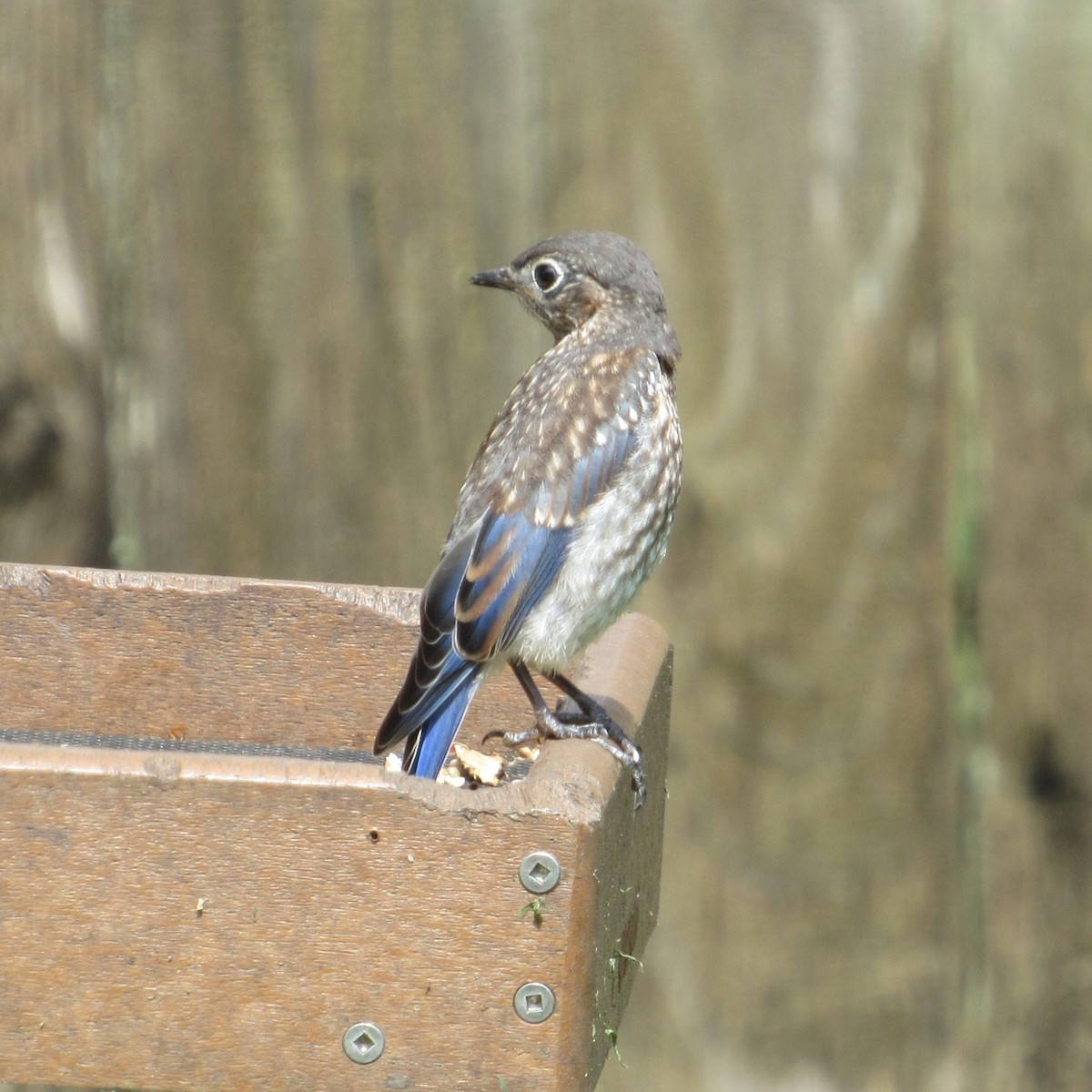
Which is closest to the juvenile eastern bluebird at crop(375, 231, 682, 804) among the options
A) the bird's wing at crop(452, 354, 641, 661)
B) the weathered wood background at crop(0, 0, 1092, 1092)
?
the bird's wing at crop(452, 354, 641, 661)

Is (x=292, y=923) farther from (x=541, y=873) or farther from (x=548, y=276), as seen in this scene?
(x=548, y=276)

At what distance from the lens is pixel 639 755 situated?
10.9 ft

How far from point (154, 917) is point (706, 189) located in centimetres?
179

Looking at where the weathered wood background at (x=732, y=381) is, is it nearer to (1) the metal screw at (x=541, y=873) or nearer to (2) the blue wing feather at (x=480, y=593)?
(2) the blue wing feather at (x=480, y=593)

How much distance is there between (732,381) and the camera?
3.84 metres

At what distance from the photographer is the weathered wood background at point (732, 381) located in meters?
3.73

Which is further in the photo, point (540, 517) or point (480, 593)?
point (540, 517)

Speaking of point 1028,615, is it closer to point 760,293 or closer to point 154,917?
point 760,293

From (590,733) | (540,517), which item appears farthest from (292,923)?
(540,517)

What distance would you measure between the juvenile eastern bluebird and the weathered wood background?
0.16 metres

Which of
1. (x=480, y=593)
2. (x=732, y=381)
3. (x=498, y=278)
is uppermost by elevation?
(x=498, y=278)

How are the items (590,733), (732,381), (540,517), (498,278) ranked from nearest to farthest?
(590,733) < (540,517) < (498,278) < (732,381)

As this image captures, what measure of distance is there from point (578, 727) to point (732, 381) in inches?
32.6

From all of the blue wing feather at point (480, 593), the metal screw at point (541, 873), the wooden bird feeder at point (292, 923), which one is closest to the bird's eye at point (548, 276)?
the blue wing feather at point (480, 593)
